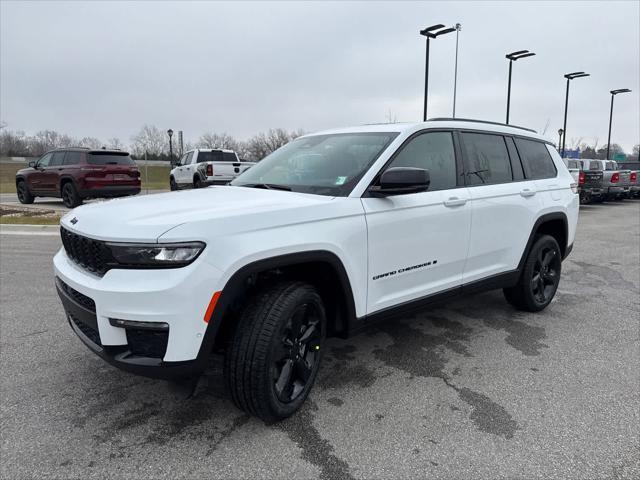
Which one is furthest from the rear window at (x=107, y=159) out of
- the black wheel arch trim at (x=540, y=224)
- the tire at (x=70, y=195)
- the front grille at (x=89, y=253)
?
the black wheel arch trim at (x=540, y=224)

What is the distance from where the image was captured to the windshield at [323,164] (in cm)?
324

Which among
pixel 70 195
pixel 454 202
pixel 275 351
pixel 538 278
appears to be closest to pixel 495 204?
pixel 454 202

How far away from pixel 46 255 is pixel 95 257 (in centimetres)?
600

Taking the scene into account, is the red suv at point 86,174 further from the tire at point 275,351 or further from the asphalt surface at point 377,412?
the tire at point 275,351

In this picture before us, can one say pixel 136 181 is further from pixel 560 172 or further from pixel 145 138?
pixel 145 138

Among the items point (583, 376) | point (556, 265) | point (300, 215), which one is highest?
point (300, 215)

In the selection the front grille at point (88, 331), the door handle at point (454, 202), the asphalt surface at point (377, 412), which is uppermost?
the door handle at point (454, 202)

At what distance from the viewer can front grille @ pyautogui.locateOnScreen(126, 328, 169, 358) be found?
2.36m

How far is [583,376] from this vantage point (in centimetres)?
343

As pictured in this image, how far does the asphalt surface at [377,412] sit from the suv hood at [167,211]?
1.13 metres

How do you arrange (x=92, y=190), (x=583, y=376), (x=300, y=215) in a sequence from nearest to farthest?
(x=300, y=215), (x=583, y=376), (x=92, y=190)

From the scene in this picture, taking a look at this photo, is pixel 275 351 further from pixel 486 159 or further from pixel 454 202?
pixel 486 159

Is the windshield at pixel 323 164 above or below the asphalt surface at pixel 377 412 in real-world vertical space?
above

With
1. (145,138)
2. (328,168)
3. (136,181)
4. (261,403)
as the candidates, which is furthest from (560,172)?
(145,138)
